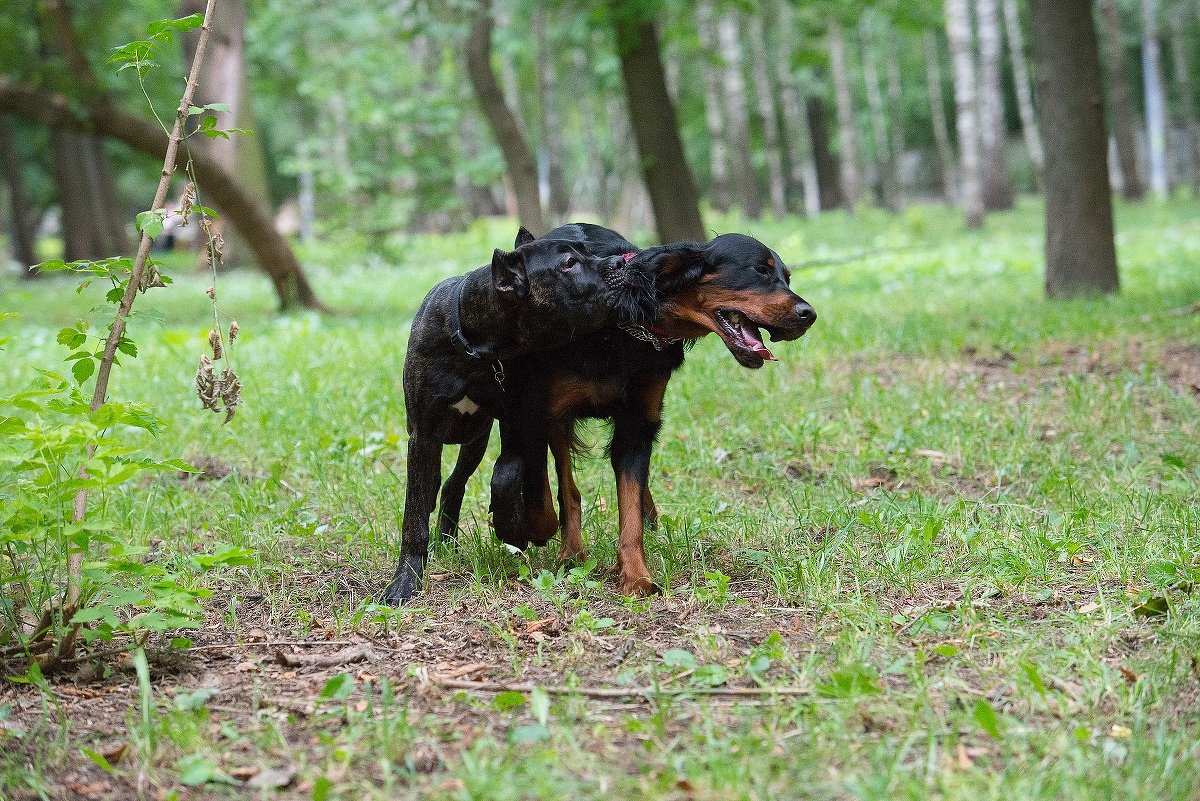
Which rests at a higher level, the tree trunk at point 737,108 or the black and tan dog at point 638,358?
the tree trunk at point 737,108

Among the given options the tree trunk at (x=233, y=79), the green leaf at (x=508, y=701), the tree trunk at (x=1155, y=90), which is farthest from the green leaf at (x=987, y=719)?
the tree trunk at (x=1155, y=90)

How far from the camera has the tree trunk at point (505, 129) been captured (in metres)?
14.4

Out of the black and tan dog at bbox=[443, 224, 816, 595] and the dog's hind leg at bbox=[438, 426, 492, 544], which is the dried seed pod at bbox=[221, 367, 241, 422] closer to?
the black and tan dog at bbox=[443, 224, 816, 595]

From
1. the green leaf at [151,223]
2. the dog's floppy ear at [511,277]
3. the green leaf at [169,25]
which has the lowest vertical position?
the dog's floppy ear at [511,277]

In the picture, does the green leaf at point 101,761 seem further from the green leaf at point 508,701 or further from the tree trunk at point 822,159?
the tree trunk at point 822,159

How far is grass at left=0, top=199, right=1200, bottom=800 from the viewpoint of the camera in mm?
2602

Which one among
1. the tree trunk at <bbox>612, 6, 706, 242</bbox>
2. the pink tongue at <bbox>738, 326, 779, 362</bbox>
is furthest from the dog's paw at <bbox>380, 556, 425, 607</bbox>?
the tree trunk at <bbox>612, 6, 706, 242</bbox>

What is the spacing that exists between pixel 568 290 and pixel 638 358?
40 centimetres

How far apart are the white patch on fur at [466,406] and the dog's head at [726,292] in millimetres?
732

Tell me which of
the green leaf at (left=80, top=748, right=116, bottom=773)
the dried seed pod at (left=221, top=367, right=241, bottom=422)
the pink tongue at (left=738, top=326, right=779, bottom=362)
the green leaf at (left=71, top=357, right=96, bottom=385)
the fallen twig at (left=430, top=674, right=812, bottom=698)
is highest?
the green leaf at (left=71, top=357, right=96, bottom=385)

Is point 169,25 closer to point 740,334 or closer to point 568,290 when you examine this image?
point 568,290

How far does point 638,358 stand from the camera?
12.9 ft

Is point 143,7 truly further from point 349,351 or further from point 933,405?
point 933,405

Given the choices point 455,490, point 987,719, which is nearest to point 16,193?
point 455,490
